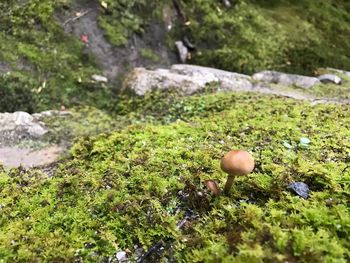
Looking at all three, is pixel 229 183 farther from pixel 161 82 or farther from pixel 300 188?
pixel 161 82

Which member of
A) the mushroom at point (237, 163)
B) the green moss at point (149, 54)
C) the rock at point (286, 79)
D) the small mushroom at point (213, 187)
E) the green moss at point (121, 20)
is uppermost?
the mushroom at point (237, 163)

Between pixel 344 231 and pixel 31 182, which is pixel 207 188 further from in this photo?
pixel 31 182

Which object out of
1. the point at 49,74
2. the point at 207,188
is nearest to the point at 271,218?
the point at 207,188

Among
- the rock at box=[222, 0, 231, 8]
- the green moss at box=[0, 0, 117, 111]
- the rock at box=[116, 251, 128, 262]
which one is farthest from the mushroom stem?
the rock at box=[222, 0, 231, 8]

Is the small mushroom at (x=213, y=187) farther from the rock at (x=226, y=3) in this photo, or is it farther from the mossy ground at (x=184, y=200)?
the rock at (x=226, y=3)

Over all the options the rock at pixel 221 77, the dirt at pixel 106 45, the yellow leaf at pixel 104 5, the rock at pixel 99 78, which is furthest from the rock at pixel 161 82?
the yellow leaf at pixel 104 5

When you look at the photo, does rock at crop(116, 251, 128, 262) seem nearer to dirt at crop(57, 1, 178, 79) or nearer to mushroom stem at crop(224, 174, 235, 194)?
mushroom stem at crop(224, 174, 235, 194)

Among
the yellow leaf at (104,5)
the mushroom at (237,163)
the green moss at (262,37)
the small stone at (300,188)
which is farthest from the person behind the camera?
the green moss at (262,37)
